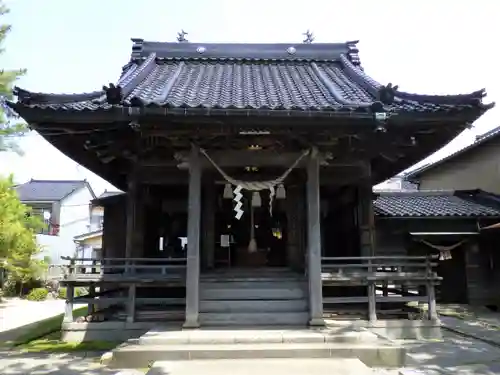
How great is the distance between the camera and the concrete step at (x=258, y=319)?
27.4 feet

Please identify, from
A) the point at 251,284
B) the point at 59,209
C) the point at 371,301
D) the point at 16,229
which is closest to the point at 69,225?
Answer: the point at 59,209

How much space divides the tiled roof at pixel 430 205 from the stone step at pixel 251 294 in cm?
725

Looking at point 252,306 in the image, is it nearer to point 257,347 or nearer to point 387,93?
point 257,347

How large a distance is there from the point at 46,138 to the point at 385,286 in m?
9.05

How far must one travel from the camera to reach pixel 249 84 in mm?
10938

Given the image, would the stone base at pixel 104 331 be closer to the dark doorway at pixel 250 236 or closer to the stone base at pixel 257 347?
the stone base at pixel 257 347

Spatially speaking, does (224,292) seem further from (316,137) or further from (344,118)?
(344,118)

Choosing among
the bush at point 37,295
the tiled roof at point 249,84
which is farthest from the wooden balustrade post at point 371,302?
the bush at point 37,295

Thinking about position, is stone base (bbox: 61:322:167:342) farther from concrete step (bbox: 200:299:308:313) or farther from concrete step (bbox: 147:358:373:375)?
concrete step (bbox: 147:358:373:375)

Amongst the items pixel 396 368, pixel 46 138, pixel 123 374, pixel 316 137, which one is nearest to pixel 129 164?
pixel 46 138

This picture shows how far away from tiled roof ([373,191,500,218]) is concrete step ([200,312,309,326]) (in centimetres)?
787

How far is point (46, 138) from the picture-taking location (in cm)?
894

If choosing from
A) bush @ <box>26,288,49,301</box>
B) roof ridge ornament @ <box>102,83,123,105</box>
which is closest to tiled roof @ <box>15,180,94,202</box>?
bush @ <box>26,288,49,301</box>

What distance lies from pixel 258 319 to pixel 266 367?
2.04 m
